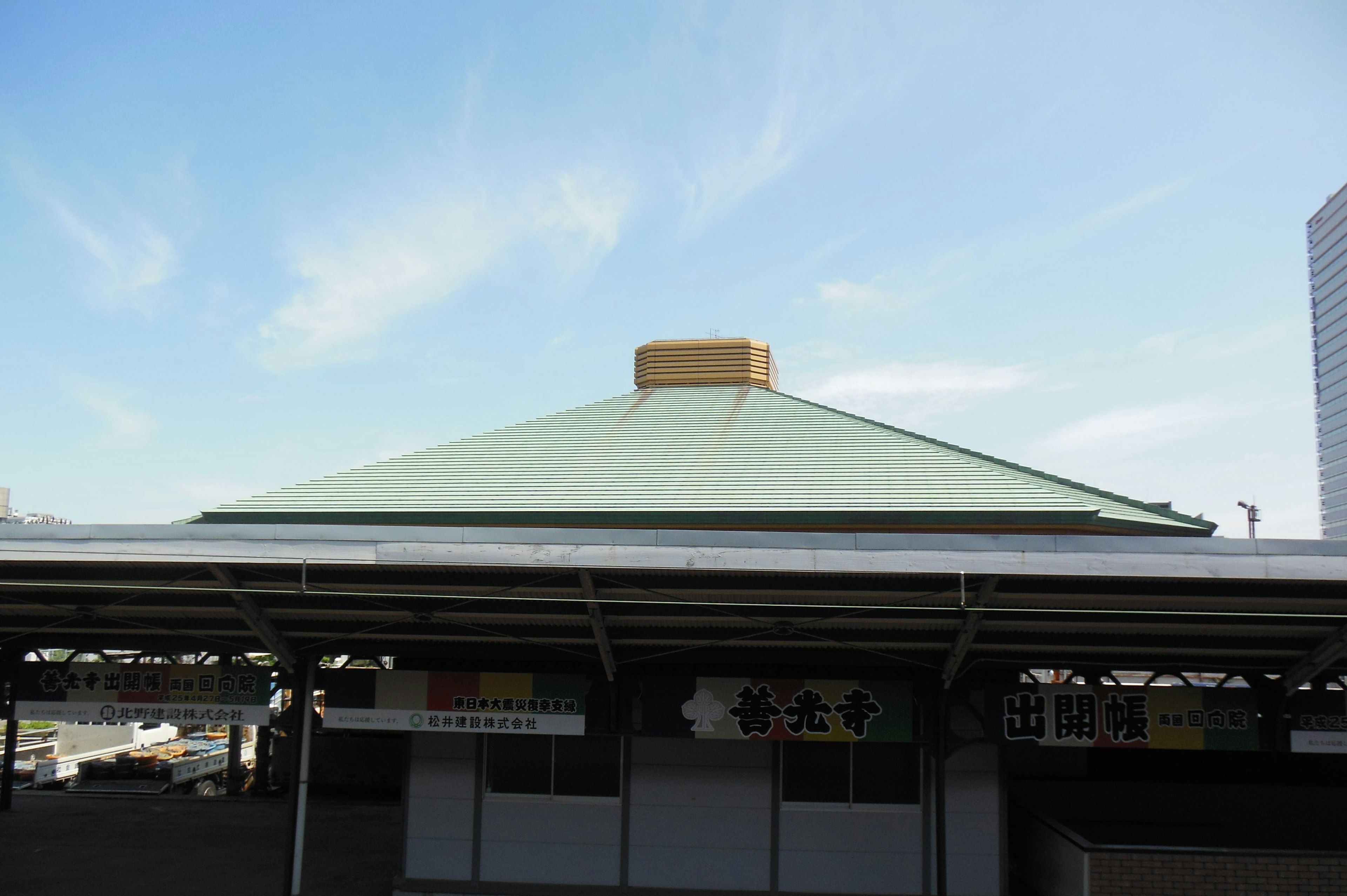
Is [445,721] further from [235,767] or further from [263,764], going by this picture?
[235,767]

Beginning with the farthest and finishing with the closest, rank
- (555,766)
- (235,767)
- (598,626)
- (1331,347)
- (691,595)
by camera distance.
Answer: (1331,347) → (235,767) → (555,766) → (598,626) → (691,595)

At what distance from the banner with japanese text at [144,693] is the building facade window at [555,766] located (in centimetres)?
290

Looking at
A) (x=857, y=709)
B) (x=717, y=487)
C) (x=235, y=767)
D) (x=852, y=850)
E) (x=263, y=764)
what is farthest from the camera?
(x=235, y=767)

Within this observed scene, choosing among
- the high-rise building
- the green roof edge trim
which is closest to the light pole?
the green roof edge trim

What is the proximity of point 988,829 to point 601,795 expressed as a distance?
4.74 meters

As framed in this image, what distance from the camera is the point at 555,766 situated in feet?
40.4

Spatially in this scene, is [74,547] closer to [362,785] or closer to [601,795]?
[601,795]

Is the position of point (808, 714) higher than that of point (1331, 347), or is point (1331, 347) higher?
point (1331, 347)

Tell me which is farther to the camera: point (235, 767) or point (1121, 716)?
point (235, 767)

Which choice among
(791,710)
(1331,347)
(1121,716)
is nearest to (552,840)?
(791,710)

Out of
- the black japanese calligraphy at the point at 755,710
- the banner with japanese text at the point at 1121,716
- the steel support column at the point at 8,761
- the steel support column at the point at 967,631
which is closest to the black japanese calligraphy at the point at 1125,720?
the banner with japanese text at the point at 1121,716

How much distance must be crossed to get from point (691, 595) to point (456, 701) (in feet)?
12.2

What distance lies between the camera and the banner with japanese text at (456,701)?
11523mm

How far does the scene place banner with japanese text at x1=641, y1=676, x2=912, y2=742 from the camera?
11.4 meters
